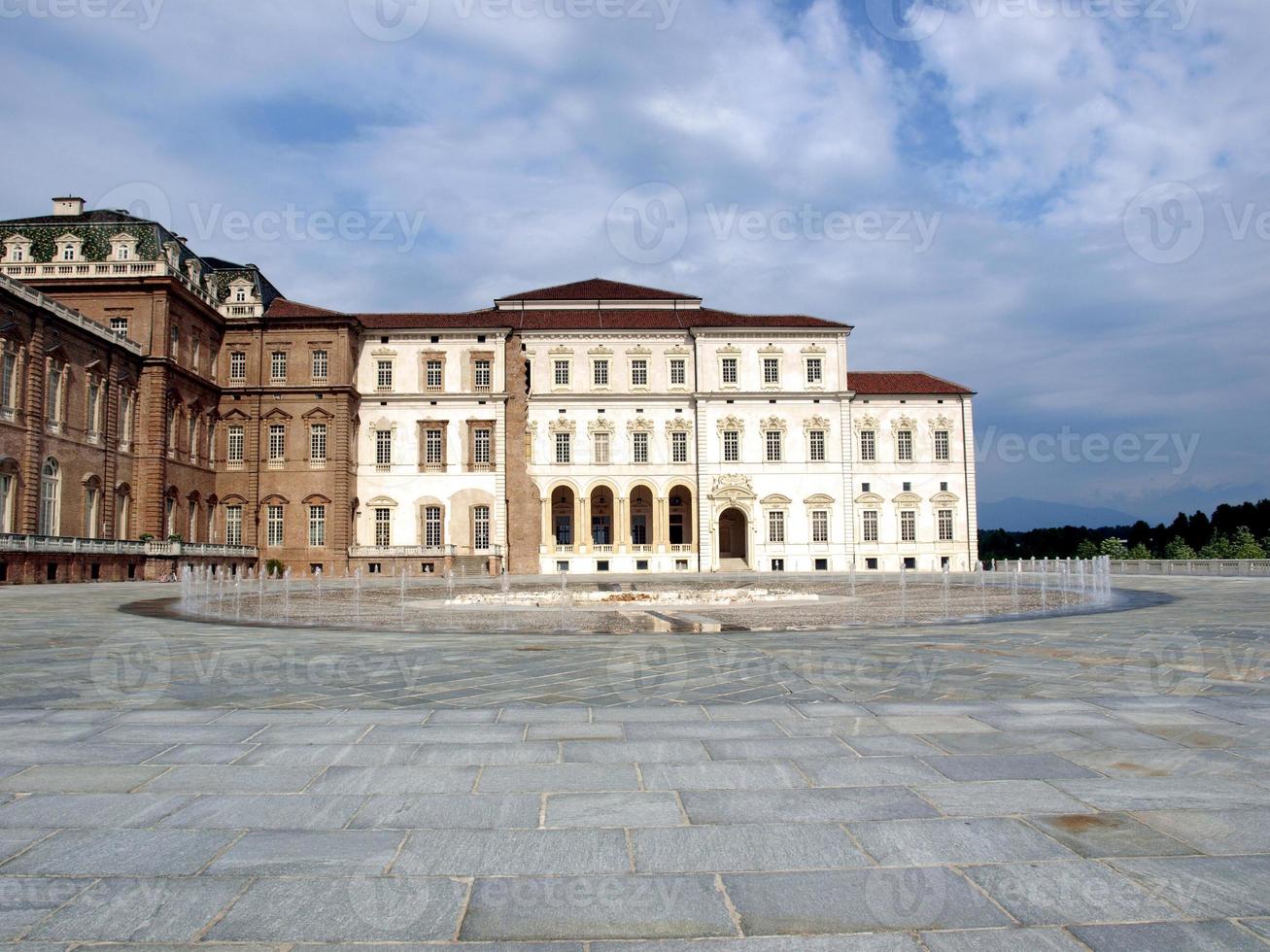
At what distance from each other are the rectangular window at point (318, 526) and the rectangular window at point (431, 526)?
5.21m

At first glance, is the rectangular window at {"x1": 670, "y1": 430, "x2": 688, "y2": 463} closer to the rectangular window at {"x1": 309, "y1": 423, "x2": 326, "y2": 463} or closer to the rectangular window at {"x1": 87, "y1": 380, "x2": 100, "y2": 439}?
the rectangular window at {"x1": 309, "y1": 423, "x2": 326, "y2": 463}

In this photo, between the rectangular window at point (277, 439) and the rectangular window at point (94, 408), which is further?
the rectangular window at point (277, 439)

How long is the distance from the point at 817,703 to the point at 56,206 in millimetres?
52008

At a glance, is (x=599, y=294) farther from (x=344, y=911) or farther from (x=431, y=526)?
(x=344, y=911)

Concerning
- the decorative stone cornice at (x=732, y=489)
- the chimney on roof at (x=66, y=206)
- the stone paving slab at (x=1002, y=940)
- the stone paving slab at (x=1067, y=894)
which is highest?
the chimney on roof at (x=66, y=206)

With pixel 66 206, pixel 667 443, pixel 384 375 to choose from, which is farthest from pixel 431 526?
pixel 66 206

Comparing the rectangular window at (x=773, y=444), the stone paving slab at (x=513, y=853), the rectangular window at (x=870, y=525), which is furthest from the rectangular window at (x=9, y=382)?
the rectangular window at (x=870, y=525)

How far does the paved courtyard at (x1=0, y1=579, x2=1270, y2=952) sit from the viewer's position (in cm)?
282

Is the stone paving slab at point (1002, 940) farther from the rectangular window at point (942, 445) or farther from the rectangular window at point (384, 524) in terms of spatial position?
the rectangular window at point (942, 445)

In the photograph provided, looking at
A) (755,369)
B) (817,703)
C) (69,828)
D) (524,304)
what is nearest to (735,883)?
(69,828)

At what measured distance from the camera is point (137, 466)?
4094cm

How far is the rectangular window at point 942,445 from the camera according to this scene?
173 ft

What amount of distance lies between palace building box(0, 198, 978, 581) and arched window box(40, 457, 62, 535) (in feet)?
26.4

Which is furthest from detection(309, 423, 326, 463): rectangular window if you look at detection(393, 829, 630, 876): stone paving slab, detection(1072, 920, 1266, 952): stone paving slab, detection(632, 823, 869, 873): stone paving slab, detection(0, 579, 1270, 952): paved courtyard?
detection(1072, 920, 1266, 952): stone paving slab
